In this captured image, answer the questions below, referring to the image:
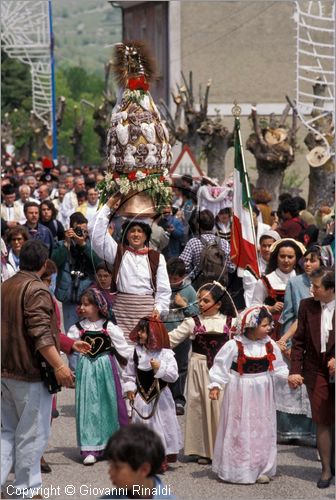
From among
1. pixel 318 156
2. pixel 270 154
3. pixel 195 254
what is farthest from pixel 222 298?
pixel 270 154

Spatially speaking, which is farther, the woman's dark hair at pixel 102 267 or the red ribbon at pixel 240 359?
the woman's dark hair at pixel 102 267

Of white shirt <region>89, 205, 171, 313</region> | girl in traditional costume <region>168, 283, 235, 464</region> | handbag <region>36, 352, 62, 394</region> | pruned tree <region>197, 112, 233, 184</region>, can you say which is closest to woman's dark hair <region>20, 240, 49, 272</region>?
handbag <region>36, 352, 62, 394</region>

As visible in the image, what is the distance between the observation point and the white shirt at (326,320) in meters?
8.88

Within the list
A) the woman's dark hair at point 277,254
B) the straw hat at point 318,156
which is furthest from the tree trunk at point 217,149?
the woman's dark hair at point 277,254

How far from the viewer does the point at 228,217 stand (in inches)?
554

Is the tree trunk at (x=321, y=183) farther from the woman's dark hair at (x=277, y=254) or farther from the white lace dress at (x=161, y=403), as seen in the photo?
the white lace dress at (x=161, y=403)

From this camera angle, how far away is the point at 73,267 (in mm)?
12156

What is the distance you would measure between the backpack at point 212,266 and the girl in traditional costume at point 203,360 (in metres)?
0.60

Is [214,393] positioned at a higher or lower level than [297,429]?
higher

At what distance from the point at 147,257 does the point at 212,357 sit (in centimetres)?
99

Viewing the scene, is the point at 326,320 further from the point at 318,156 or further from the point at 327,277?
the point at 318,156

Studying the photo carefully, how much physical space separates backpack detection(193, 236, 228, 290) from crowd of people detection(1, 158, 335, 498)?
2 centimetres

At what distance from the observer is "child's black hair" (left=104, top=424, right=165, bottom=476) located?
16.3ft

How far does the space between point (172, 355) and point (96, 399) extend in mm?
669
